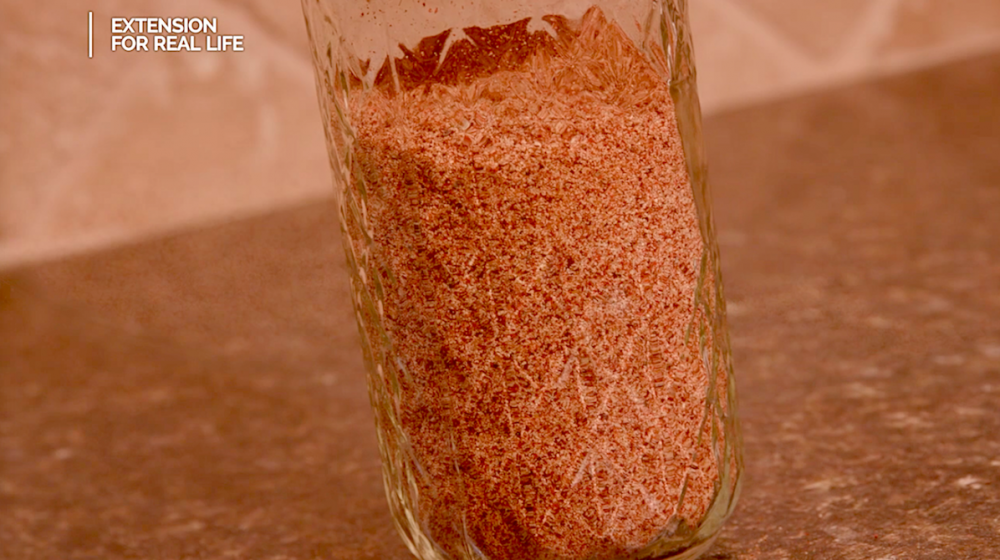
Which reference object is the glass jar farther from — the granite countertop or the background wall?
the background wall

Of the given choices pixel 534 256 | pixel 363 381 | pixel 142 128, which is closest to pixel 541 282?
pixel 534 256

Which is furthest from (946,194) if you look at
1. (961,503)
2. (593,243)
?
(593,243)

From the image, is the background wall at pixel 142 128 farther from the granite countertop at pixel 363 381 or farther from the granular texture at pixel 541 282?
the granular texture at pixel 541 282

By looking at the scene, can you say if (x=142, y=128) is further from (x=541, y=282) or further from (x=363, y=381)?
(x=541, y=282)

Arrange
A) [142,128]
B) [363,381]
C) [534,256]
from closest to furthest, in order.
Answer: [534,256] < [363,381] < [142,128]

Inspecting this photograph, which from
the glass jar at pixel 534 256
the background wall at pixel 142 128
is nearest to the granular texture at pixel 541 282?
the glass jar at pixel 534 256

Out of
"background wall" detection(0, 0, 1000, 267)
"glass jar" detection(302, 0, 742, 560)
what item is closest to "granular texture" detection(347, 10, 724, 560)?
"glass jar" detection(302, 0, 742, 560)
